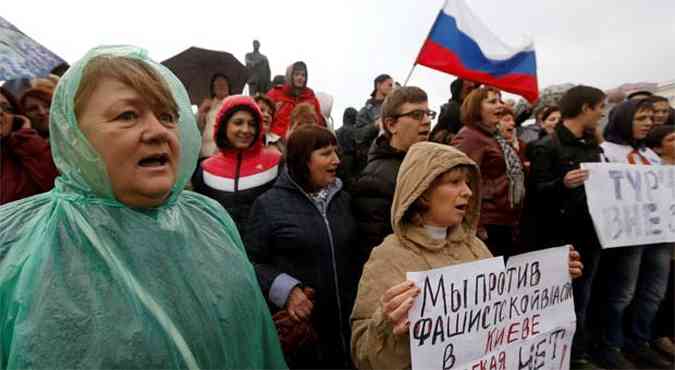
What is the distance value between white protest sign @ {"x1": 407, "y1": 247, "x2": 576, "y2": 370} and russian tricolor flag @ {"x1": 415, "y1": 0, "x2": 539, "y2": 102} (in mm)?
2431

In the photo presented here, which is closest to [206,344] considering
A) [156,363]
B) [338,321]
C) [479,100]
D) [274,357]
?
[156,363]

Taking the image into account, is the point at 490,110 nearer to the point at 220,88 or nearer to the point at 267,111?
the point at 267,111

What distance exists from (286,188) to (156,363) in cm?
173

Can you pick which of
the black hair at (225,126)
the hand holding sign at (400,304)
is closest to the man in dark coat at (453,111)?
the black hair at (225,126)

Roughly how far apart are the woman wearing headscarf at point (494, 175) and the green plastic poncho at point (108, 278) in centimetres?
244

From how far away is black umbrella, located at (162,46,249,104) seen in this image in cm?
571

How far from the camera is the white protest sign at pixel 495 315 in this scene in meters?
1.76

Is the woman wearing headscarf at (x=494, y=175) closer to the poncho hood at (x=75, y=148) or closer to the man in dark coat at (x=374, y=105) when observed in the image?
the man in dark coat at (x=374, y=105)

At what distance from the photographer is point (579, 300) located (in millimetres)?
3980

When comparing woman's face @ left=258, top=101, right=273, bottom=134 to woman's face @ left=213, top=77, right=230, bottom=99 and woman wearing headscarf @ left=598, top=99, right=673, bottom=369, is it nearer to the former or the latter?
woman's face @ left=213, top=77, right=230, bottom=99

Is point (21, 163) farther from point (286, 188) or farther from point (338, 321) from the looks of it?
point (338, 321)

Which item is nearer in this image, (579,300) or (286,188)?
(286,188)

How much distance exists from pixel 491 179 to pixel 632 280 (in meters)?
1.68

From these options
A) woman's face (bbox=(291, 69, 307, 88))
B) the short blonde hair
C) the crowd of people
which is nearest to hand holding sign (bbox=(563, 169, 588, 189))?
the crowd of people
